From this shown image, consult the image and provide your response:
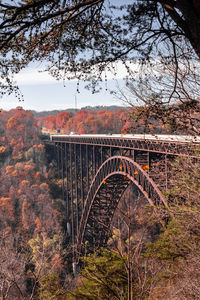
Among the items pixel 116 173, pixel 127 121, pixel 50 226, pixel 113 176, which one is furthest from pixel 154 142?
pixel 50 226

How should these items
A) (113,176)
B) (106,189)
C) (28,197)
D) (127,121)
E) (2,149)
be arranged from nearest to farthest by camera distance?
(127,121) → (113,176) → (106,189) → (28,197) → (2,149)

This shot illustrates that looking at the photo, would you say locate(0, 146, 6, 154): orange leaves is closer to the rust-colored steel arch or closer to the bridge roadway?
the bridge roadway

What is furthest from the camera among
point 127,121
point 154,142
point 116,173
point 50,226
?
point 50,226

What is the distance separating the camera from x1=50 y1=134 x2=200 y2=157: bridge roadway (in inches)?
382

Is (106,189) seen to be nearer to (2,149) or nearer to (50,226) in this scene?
(50,226)

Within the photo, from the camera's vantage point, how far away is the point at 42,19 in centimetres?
418

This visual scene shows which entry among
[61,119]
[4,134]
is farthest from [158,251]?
[61,119]

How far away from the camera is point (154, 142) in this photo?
45.5ft

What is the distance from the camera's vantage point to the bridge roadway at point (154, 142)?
9695 mm

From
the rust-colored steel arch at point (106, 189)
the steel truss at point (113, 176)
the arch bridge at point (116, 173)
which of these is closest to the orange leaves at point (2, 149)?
the arch bridge at point (116, 173)

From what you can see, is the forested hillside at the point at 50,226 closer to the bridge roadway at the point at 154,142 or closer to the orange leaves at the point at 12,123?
the orange leaves at the point at 12,123

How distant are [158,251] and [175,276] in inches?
35.4

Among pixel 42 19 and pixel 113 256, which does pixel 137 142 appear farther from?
pixel 42 19

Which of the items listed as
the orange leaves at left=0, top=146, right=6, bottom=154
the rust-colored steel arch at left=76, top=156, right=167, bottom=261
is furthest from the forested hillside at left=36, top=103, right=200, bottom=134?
the orange leaves at left=0, top=146, right=6, bottom=154
